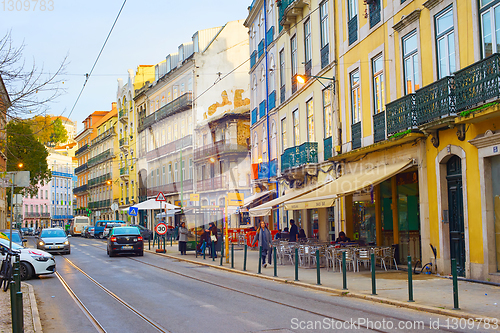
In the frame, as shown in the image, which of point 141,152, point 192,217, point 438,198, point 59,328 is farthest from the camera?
point 141,152

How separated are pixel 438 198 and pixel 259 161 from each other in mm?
19684

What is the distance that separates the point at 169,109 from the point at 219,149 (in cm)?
1131

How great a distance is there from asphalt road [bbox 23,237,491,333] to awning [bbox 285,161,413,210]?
3.13 m

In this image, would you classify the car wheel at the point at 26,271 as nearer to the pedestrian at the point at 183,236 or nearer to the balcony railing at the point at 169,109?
the pedestrian at the point at 183,236

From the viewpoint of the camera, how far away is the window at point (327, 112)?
22719 millimetres

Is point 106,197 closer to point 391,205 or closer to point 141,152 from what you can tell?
point 141,152

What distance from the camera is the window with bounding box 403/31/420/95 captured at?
1642cm

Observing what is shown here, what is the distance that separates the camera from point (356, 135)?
66.4 feet

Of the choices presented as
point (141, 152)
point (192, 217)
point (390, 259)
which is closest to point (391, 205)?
point (390, 259)

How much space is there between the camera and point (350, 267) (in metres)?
17.4

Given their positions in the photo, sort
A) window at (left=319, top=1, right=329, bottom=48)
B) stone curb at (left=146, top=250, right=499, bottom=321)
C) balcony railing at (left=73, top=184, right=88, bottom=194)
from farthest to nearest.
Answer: balcony railing at (left=73, top=184, right=88, bottom=194)
window at (left=319, top=1, right=329, bottom=48)
stone curb at (left=146, top=250, right=499, bottom=321)

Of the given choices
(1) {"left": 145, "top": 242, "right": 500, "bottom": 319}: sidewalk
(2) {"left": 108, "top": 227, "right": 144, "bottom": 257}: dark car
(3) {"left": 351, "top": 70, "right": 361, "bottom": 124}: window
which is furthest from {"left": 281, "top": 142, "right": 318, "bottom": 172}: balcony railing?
(2) {"left": 108, "top": 227, "right": 144, "bottom": 257}: dark car

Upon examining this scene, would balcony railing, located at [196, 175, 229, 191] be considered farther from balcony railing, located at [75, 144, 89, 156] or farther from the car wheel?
balcony railing, located at [75, 144, 89, 156]

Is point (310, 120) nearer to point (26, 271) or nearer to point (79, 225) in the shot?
point (26, 271)
